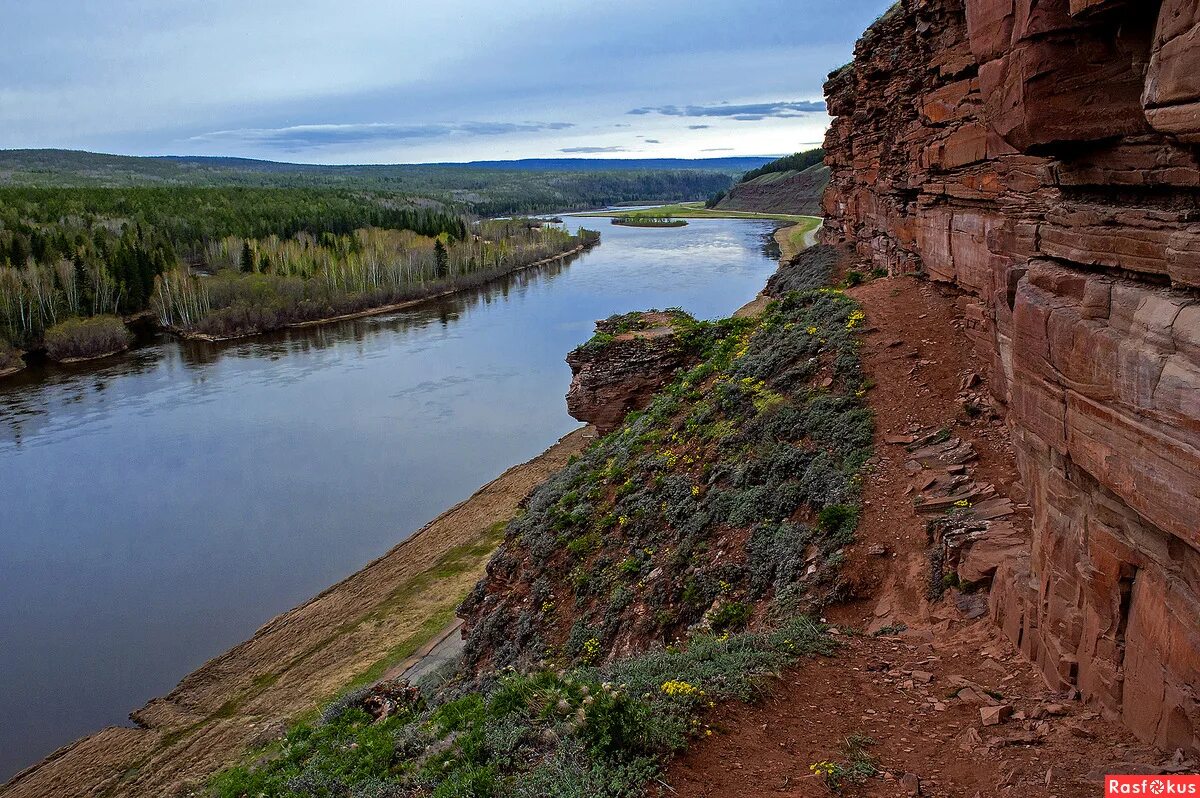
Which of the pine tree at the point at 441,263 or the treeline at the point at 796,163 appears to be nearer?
the pine tree at the point at 441,263

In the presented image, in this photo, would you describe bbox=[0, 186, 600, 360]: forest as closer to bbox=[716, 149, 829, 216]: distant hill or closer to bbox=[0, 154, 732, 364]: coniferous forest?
bbox=[0, 154, 732, 364]: coniferous forest

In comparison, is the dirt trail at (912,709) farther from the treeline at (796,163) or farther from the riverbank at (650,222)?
the treeline at (796,163)

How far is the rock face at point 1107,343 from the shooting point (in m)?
4.90

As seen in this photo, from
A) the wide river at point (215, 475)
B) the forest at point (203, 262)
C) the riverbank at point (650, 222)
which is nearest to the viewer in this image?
the wide river at point (215, 475)

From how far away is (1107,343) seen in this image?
5.53m

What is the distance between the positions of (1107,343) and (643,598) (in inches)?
332

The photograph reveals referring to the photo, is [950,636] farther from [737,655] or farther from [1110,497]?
[1110,497]

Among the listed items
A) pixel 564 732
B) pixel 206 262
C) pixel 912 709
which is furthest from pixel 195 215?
pixel 912 709

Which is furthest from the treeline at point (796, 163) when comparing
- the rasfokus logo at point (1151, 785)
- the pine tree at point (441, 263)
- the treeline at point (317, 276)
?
the rasfokus logo at point (1151, 785)

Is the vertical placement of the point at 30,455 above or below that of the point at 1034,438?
below

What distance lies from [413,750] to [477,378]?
3484 centimetres

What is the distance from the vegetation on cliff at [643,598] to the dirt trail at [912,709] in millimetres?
390

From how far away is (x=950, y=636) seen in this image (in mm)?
8453

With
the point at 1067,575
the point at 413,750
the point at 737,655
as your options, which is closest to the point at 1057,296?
the point at 1067,575
